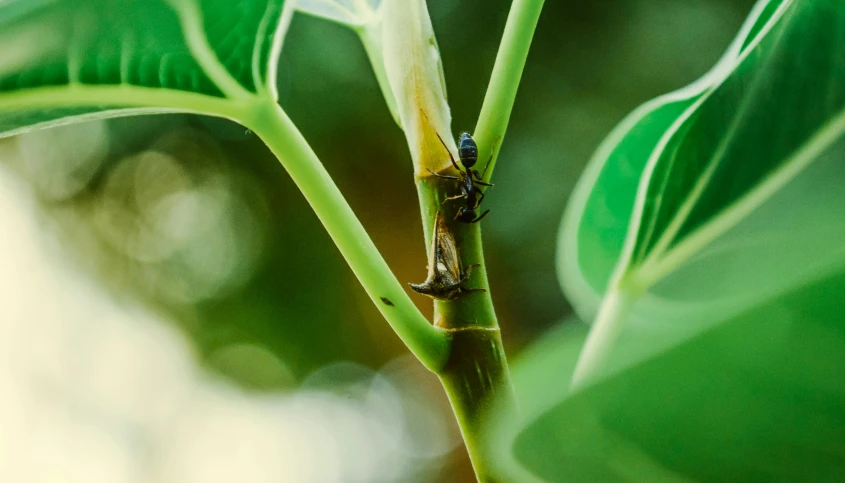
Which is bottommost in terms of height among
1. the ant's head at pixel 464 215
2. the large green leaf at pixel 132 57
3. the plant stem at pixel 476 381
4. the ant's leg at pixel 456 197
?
the plant stem at pixel 476 381

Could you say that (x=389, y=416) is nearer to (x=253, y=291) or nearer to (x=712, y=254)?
(x=253, y=291)

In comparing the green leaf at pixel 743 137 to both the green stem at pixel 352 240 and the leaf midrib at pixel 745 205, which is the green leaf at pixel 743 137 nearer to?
the leaf midrib at pixel 745 205

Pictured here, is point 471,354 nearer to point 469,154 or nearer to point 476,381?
point 476,381

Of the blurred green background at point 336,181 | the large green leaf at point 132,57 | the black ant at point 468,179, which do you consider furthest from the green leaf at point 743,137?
the blurred green background at point 336,181

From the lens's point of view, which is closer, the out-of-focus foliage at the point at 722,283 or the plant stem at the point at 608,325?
the out-of-focus foliage at the point at 722,283

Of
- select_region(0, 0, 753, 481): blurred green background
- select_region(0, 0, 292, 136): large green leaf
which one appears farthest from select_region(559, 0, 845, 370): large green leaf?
select_region(0, 0, 753, 481): blurred green background

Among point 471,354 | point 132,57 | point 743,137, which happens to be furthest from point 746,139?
point 132,57

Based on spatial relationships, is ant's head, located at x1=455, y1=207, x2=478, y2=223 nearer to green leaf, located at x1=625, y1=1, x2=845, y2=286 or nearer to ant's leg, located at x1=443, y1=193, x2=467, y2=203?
ant's leg, located at x1=443, y1=193, x2=467, y2=203

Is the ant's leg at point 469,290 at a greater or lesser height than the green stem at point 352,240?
lesser
